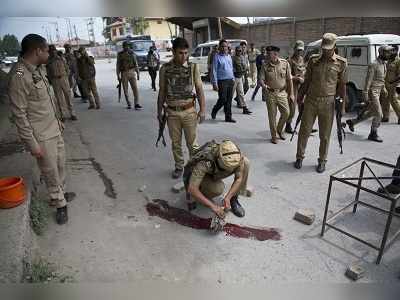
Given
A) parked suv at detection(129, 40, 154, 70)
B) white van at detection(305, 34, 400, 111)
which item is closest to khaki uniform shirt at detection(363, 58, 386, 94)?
white van at detection(305, 34, 400, 111)

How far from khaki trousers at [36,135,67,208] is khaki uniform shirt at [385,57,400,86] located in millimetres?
5886

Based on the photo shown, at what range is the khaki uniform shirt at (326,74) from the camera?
4000 mm

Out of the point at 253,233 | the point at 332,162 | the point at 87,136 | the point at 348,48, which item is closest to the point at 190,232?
the point at 253,233

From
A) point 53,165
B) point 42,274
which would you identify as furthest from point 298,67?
point 42,274

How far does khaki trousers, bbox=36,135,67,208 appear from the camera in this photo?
301 cm

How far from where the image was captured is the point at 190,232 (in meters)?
3.18

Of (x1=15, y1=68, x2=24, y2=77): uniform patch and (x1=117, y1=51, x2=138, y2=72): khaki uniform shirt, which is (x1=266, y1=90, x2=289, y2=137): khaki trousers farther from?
(x1=117, y1=51, x2=138, y2=72): khaki uniform shirt

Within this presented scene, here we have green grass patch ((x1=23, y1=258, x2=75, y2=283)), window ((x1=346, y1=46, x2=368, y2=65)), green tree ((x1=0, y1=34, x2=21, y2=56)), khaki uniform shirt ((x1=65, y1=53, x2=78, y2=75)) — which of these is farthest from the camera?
khaki uniform shirt ((x1=65, y1=53, x2=78, y2=75))

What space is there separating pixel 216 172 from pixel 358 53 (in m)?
5.86

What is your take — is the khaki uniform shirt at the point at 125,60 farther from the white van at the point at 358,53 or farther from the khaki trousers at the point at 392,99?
the khaki trousers at the point at 392,99

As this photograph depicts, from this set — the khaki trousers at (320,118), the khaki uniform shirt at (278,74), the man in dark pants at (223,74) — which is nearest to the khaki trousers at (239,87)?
the man in dark pants at (223,74)

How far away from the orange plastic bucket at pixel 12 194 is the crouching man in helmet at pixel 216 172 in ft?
4.87

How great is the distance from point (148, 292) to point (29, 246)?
7.17ft

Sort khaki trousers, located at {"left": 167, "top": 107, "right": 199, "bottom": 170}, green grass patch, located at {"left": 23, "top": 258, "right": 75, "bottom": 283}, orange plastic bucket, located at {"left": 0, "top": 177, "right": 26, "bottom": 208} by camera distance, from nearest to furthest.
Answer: green grass patch, located at {"left": 23, "top": 258, "right": 75, "bottom": 283}, orange plastic bucket, located at {"left": 0, "top": 177, "right": 26, "bottom": 208}, khaki trousers, located at {"left": 167, "top": 107, "right": 199, "bottom": 170}
